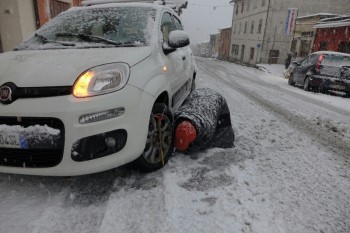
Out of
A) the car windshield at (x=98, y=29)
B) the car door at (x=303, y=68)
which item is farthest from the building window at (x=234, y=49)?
the car windshield at (x=98, y=29)

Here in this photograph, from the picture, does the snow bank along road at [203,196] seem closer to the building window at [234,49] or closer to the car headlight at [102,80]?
the car headlight at [102,80]

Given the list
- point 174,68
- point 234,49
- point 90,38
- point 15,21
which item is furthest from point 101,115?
point 234,49

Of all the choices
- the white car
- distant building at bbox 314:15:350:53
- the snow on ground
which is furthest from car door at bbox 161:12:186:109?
distant building at bbox 314:15:350:53

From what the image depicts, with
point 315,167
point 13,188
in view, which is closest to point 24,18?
point 13,188

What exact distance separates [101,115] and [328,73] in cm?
1031

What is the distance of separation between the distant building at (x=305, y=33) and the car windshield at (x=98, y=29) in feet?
73.6

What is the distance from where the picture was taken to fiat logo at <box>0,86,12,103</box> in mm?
2408

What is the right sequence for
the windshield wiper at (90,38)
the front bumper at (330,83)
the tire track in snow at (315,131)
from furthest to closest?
the front bumper at (330,83) → the tire track in snow at (315,131) → the windshield wiper at (90,38)

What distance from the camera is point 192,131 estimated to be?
134 inches

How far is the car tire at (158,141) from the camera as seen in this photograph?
9.87 feet

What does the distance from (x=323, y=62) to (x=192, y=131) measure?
9.24 meters

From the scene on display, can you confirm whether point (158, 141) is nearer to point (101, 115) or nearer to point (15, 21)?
point (101, 115)

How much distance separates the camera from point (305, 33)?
24.9 metres

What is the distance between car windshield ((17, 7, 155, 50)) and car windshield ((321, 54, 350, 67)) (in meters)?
8.97
